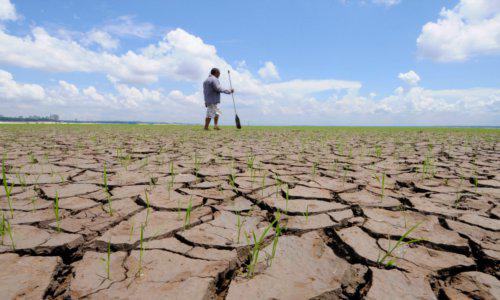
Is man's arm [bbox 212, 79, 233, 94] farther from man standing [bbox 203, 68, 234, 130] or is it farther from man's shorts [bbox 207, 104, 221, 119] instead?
man's shorts [bbox 207, 104, 221, 119]

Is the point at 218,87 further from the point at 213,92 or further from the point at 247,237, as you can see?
the point at 247,237

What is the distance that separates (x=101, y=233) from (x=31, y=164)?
199 cm

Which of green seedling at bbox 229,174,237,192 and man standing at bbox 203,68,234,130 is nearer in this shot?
green seedling at bbox 229,174,237,192

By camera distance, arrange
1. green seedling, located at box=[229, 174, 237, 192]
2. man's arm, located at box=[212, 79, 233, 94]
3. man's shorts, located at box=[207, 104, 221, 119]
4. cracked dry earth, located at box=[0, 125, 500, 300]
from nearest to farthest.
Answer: cracked dry earth, located at box=[0, 125, 500, 300], green seedling, located at box=[229, 174, 237, 192], man's arm, located at box=[212, 79, 233, 94], man's shorts, located at box=[207, 104, 221, 119]

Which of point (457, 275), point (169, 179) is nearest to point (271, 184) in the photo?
point (169, 179)

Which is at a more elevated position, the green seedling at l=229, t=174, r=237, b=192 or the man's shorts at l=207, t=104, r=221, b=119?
the man's shorts at l=207, t=104, r=221, b=119

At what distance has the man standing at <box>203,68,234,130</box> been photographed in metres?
7.18

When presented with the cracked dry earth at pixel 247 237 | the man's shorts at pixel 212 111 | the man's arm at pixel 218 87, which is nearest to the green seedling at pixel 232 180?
the cracked dry earth at pixel 247 237

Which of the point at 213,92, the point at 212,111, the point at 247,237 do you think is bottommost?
the point at 247,237

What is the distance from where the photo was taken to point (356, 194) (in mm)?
1869

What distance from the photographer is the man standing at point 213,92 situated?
718cm

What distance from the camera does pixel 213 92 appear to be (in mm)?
7375

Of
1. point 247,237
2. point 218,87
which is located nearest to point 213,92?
point 218,87

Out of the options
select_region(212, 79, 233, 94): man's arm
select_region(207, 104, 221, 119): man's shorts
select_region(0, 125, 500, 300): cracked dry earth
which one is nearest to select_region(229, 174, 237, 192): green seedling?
select_region(0, 125, 500, 300): cracked dry earth
